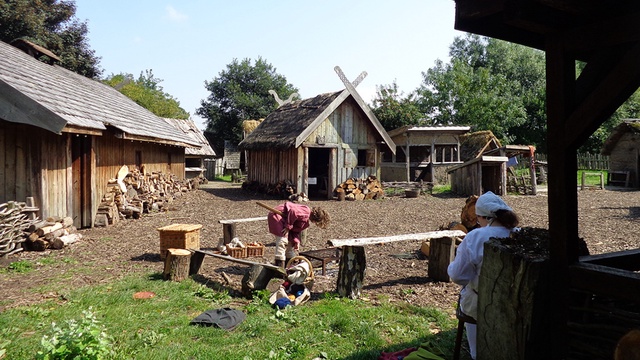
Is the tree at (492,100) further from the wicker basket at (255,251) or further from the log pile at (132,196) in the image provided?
the wicker basket at (255,251)

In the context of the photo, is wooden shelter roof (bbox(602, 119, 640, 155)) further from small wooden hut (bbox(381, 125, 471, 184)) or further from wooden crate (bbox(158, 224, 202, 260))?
wooden crate (bbox(158, 224, 202, 260))

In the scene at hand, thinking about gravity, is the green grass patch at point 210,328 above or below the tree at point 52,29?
below

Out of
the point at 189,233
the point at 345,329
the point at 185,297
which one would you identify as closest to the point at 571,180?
the point at 345,329

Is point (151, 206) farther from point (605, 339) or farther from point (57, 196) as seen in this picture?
point (605, 339)

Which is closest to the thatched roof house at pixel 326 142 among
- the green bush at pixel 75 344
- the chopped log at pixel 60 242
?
the chopped log at pixel 60 242

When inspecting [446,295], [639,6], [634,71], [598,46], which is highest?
[639,6]

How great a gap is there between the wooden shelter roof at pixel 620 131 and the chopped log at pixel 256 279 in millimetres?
23435

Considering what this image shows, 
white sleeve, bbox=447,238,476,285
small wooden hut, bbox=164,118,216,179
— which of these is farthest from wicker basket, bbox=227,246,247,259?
small wooden hut, bbox=164,118,216,179

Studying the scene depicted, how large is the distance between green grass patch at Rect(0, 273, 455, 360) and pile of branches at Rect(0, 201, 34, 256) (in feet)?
9.03

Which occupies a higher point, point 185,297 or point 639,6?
point 639,6

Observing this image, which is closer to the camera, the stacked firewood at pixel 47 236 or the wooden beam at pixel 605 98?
the wooden beam at pixel 605 98

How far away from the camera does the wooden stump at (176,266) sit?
246 inches

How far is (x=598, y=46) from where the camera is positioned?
2.34 m

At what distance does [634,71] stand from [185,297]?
5.18m
